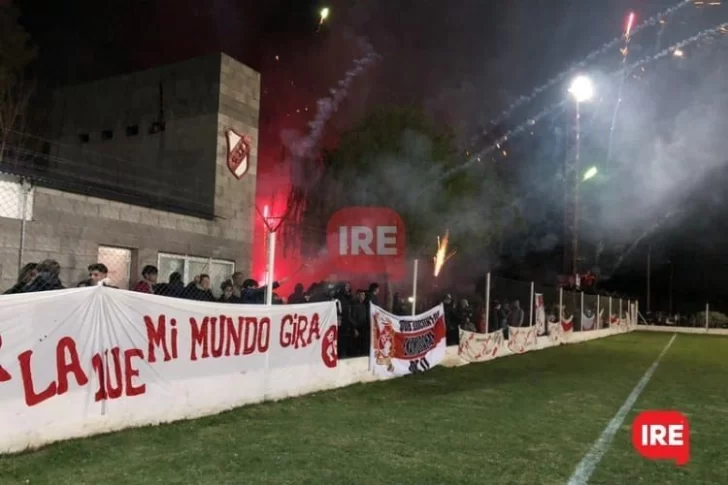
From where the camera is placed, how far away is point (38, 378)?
578 centimetres

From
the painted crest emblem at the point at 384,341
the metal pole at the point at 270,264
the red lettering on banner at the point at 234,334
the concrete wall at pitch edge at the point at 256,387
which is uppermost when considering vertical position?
the metal pole at the point at 270,264

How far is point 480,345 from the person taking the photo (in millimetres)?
15492

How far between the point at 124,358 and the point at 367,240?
43.2 feet

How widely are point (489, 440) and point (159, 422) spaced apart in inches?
137

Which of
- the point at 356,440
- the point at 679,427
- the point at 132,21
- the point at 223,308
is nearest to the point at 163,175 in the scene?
the point at 132,21

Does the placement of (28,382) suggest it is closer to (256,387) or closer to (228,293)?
(256,387)

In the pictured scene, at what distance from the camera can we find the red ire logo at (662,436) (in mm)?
6398

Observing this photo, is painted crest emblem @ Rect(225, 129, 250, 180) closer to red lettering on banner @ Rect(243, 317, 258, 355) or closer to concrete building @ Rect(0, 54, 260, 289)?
concrete building @ Rect(0, 54, 260, 289)

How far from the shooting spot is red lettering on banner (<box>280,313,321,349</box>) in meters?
9.05

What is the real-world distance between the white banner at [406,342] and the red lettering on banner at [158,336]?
439 centimetres

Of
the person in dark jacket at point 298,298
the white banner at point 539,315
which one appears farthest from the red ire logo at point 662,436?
the white banner at point 539,315

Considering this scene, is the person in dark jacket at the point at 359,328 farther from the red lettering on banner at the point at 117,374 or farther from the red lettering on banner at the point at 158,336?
the red lettering on banner at the point at 117,374

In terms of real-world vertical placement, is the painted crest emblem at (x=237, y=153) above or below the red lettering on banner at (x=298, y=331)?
above

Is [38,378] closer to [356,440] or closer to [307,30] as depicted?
[356,440]
